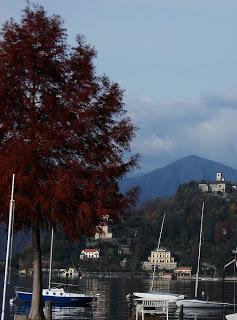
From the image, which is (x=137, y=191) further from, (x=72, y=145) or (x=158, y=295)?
(x=158, y=295)

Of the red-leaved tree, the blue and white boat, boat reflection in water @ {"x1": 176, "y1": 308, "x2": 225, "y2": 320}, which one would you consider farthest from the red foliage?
the blue and white boat

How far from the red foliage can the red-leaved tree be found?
32 millimetres

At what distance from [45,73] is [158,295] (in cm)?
3465

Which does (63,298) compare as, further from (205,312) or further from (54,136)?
(54,136)

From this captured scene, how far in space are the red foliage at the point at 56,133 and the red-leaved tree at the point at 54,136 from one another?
0.03m

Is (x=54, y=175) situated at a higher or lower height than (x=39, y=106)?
lower

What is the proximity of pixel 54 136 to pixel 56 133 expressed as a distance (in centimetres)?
15

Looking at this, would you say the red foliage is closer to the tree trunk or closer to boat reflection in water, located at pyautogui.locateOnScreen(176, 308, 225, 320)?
the tree trunk

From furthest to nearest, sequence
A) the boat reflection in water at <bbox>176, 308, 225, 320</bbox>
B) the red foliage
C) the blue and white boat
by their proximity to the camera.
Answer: the blue and white boat, the boat reflection in water at <bbox>176, 308, 225, 320</bbox>, the red foliage

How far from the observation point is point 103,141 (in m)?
25.6


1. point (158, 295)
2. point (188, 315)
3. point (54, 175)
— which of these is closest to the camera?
point (54, 175)

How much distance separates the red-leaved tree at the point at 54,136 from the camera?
2400 centimetres

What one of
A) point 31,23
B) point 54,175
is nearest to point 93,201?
point 54,175

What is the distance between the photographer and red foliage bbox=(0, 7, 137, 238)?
78.7 feet
